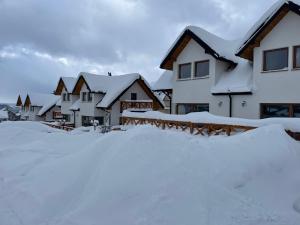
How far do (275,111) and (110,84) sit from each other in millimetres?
19731

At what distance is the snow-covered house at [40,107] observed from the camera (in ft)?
156

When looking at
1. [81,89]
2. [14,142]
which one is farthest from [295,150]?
[81,89]

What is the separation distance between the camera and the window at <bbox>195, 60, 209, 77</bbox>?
17816mm

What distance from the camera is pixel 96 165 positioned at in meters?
7.43

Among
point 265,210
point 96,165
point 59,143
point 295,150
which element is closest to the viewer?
point 265,210

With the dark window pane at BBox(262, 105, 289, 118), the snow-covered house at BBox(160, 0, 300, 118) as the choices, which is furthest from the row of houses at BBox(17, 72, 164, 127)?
the dark window pane at BBox(262, 105, 289, 118)

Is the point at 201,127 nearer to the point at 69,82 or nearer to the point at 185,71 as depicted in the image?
the point at 185,71

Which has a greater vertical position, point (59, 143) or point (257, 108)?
point (257, 108)

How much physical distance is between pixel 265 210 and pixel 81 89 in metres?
29.1

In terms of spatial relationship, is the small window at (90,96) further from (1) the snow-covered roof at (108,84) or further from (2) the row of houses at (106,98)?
(1) the snow-covered roof at (108,84)

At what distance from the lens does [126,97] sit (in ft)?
94.1

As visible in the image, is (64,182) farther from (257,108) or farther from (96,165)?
(257,108)

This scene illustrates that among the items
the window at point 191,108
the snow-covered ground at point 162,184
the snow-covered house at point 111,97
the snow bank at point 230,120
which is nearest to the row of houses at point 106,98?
the snow-covered house at point 111,97

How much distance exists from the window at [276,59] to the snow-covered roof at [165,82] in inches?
294
